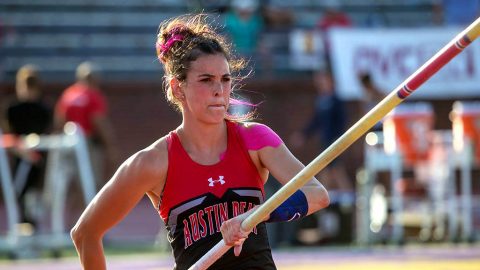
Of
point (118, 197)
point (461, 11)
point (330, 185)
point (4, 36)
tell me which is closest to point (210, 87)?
point (118, 197)

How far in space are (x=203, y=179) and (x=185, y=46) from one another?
61 centimetres

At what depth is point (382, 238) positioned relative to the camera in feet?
47.9

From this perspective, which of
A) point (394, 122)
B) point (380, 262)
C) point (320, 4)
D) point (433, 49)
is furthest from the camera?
point (320, 4)

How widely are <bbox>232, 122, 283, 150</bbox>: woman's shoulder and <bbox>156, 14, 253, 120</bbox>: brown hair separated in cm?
15

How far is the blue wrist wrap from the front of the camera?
5211 mm

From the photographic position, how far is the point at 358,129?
4914mm

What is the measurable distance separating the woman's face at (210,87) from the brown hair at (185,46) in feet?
0.13

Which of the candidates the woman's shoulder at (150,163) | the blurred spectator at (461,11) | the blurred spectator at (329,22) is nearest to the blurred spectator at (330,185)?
the blurred spectator at (329,22)

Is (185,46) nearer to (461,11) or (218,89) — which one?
(218,89)

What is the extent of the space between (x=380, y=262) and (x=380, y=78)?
663cm

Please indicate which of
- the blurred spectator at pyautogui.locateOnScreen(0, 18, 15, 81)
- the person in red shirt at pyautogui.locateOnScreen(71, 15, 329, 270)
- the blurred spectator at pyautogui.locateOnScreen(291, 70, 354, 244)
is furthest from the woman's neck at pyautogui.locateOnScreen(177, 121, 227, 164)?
the blurred spectator at pyautogui.locateOnScreen(0, 18, 15, 81)

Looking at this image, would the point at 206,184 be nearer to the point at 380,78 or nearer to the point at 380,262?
the point at 380,262

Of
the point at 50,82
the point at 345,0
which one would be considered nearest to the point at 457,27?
the point at 345,0

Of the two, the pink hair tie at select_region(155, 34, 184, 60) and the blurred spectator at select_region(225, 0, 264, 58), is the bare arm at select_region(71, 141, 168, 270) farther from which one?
the blurred spectator at select_region(225, 0, 264, 58)
